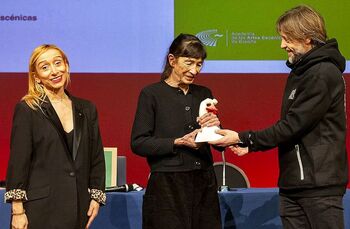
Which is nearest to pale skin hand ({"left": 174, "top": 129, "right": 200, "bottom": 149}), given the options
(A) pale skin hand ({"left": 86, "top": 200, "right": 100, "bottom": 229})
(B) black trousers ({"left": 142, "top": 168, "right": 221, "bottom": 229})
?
(B) black trousers ({"left": 142, "top": 168, "right": 221, "bottom": 229})

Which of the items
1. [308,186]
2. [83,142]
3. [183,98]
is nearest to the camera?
[308,186]

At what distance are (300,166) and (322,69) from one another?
1.37ft

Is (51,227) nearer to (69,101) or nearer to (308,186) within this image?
(69,101)

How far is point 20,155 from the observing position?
8.66 feet

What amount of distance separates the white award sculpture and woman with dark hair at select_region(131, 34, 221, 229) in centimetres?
3

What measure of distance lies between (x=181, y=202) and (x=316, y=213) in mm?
651

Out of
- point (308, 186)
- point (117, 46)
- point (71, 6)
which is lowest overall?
point (308, 186)

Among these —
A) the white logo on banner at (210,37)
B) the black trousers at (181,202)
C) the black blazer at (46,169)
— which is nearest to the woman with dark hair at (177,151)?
the black trousers at (181,202)

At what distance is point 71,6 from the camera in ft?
16.2

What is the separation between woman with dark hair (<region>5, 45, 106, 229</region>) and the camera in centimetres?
265

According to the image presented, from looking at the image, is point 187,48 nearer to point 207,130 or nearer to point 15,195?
point 207,130

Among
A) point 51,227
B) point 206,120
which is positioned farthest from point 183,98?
point 51,227

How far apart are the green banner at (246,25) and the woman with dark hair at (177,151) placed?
1.93 meters

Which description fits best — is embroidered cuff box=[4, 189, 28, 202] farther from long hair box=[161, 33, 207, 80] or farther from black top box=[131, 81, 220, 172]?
long hair box=[161, 33, 207, 80]
